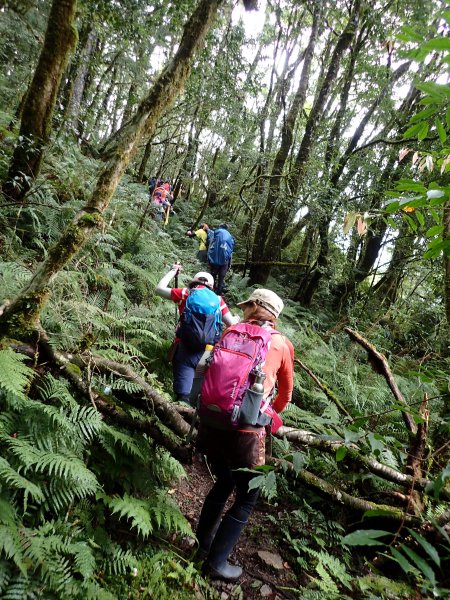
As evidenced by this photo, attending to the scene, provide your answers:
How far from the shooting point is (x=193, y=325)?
4.68 m

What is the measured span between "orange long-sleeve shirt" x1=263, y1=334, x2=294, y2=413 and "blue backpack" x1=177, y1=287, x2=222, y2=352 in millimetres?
1542

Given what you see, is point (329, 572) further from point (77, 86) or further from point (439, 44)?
point (77, 86)

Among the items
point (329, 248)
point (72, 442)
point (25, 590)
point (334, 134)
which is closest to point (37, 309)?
point (72, 442)

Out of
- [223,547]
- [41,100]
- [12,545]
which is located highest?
[41,100]

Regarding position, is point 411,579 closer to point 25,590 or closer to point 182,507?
point 182,507

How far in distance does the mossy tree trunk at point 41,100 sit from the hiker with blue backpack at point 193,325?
3.09 m

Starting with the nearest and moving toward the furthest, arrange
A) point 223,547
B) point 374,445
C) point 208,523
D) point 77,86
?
1. point 374,445
2. point 223,547
3. point 208,523
4. point 77,86

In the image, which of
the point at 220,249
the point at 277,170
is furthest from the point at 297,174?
the point at 220,249

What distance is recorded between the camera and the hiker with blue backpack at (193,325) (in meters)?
4.69

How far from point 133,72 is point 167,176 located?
9179 mm

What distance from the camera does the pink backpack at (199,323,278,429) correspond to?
2.77 metres

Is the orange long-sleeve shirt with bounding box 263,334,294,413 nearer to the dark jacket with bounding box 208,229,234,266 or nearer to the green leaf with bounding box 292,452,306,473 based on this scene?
the green leaf with bounding box 292,452,306,473

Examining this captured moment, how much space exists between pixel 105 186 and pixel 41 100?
3424 millimetres

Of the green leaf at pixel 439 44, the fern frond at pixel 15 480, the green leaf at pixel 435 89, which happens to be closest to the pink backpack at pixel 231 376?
the fern frond at pixel 15 480
